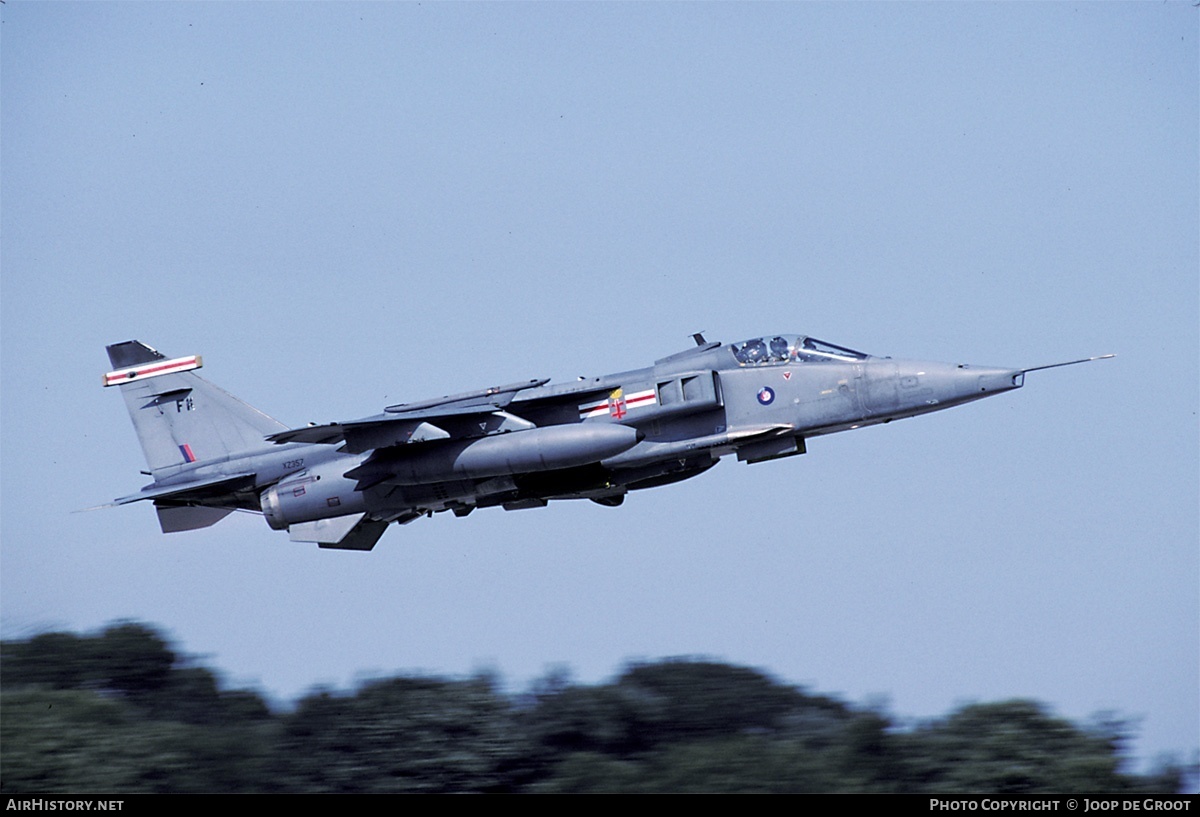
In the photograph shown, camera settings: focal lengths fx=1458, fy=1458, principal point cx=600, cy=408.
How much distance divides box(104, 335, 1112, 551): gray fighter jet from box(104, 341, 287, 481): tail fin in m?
0.41

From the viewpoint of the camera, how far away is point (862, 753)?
31.2 metres

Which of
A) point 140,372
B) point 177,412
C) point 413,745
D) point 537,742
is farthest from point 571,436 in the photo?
point 537,742

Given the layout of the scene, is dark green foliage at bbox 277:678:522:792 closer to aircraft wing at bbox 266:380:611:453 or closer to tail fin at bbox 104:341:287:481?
tail fin at bbox 104:341:287:481

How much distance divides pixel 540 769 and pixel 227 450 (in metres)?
14.0

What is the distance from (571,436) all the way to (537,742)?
17247mm

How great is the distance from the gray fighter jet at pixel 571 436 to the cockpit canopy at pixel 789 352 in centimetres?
2

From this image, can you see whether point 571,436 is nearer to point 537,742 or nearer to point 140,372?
point 140,372

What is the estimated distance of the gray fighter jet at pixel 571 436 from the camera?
18266 millimetres

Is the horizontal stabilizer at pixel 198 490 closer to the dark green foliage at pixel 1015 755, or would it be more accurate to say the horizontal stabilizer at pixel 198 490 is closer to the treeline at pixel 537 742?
the treeline at pixel 537 742

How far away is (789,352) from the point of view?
61.7 ft

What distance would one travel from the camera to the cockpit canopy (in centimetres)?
1867

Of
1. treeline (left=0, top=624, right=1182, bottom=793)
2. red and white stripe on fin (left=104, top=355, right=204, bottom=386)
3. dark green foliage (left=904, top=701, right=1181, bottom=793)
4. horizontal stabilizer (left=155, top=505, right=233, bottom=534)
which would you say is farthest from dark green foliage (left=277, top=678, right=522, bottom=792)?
red and white stripe on fin (left=104, top=355, right=204, bottom=386)

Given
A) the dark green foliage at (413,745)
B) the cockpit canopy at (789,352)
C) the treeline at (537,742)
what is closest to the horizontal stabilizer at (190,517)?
the cockpit canopy at (789,352)
